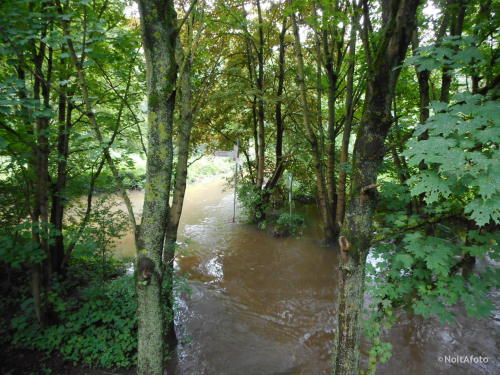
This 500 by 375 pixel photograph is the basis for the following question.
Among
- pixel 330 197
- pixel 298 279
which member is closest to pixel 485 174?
pixel 298 279

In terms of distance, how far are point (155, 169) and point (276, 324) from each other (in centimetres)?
328

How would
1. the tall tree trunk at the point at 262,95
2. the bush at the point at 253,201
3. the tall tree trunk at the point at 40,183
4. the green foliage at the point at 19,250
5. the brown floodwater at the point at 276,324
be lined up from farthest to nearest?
the bush at the point at 253,201 → the tall tree trunk at the point at 262,95 → the brown floodwater at the point at 276,324 → the tall tree trunk at the point at 40,183 → the green foliage at the point at 19,250

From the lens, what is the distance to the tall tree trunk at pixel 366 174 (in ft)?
6.36

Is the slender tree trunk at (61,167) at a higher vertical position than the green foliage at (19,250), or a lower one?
higher

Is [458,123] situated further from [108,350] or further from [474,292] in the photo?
[108,350]

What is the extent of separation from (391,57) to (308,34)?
5.38m

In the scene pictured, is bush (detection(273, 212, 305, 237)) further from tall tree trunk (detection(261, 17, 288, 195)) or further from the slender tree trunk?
the slender tree trunk

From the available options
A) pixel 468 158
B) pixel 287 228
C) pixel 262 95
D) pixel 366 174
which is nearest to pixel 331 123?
pixel 262 95

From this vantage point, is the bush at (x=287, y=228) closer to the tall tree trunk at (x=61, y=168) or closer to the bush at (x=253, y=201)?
the bush at (x=253, y=201)

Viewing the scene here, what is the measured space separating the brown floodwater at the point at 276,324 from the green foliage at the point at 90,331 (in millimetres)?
697

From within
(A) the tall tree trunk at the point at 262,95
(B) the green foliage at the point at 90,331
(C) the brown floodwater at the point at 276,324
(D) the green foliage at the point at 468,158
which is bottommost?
(C) the brown floodwater at the point at 276,324

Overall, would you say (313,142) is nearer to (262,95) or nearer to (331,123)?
(331,123)

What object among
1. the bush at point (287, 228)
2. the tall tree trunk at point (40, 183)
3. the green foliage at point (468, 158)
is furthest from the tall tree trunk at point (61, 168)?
the bush at point (287, 228)

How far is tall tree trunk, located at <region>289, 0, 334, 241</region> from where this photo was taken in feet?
17.7
